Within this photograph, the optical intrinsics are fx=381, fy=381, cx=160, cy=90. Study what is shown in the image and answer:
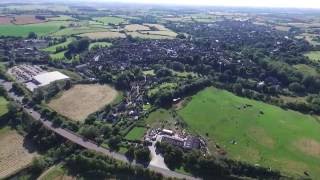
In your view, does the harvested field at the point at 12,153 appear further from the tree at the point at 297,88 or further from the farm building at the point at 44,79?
the tree at the point at 297,88

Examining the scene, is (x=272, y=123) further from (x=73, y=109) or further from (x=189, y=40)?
(x=189, y=40)

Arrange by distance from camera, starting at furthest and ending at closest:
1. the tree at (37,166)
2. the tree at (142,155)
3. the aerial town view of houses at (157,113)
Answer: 1. the tree at (142,155)
2. the aerial town view of houses at (157,113)
3. the tree at (37,166)

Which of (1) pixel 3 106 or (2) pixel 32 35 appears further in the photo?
(2) pixel 32 35

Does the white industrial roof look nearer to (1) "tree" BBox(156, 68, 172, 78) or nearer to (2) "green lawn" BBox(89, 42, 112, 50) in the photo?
(1) "tree" BBox(156, 68, 172, 78)

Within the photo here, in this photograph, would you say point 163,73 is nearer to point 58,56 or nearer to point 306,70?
point 58,56

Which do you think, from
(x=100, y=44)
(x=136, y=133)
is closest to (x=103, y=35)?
(x=100, y=44)

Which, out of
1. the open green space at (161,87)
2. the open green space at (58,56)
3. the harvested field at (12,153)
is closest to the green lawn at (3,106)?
the harvested field at (12,153)

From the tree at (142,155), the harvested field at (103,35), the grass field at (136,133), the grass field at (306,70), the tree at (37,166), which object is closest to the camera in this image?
the tree at (37,166)

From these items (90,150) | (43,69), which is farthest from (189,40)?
(90,150)
